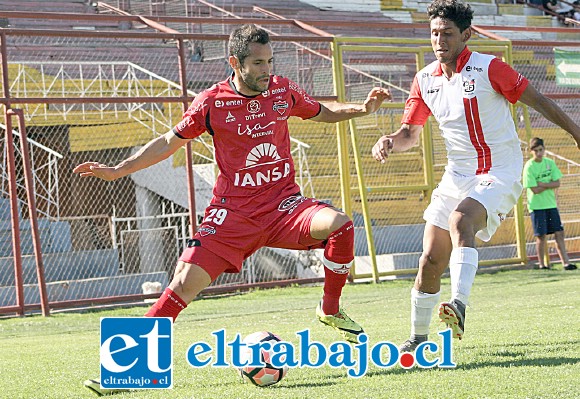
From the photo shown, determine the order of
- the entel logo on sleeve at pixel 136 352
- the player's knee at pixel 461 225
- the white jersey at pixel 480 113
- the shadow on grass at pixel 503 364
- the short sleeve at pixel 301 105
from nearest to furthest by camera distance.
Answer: the entel logo on sleeve at pixel 136 352
the shadow on grass at pixel 503 364
the player's knee at pixel 461 225
the white jersey at pixel 480 113
the short sleeve at pixel 301 105

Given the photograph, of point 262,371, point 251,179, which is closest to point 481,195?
point 251,179

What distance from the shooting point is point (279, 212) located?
6.31 meters

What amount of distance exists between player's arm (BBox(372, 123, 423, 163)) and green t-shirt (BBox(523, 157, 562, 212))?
9201 millimetres

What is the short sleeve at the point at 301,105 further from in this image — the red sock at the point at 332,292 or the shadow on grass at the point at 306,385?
the shadow on grass at the point at 306,385

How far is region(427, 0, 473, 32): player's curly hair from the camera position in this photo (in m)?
6.42

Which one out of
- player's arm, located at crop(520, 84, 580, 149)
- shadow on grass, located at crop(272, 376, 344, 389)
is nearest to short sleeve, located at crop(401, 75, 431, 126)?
player's arm, located at crop(520, 84, 580, 149)

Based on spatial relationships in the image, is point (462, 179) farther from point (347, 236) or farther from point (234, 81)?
point (234, 81)

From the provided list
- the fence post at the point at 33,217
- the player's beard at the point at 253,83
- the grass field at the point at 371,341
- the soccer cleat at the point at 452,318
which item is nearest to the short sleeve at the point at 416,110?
the player's beard at the point at 253,83

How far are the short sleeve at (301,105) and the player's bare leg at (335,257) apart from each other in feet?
2.63

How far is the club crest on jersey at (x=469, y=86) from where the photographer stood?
656 cm

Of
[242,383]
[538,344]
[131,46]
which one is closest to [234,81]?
[242,383]

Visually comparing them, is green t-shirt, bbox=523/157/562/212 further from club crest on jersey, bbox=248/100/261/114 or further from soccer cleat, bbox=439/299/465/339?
soccer cleat, bbox=439/299/465/339

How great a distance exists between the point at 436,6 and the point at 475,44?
994 cm

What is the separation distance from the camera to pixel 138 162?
6.26 m
